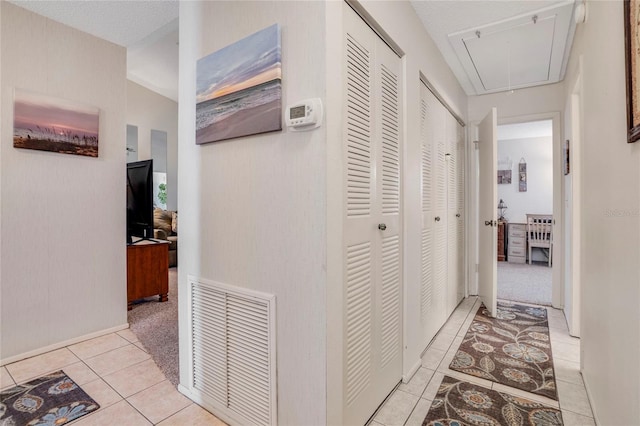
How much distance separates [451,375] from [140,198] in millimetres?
3104

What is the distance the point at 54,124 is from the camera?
2.36 metres

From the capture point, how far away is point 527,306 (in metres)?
3.42

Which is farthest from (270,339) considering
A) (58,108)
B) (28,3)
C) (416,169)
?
(28,3)

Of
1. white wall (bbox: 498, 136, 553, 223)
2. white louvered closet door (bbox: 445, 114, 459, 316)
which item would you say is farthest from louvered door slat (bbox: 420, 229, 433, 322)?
white wall (bbox: 498, 136, 553, 223)

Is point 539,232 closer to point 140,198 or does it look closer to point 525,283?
point 525,283

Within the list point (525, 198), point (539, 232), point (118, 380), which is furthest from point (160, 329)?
point (525, 198)

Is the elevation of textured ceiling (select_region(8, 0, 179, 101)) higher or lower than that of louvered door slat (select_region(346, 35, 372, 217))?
higher

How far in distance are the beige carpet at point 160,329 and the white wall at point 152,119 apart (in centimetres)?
309

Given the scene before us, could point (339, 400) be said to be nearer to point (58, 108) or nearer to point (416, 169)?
point (416, 169)

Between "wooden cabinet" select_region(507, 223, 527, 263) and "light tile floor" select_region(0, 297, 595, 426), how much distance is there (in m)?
3.53

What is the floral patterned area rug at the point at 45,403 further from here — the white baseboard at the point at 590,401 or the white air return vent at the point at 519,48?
the white air return vent at the point at 519,48

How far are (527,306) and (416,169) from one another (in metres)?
2.47

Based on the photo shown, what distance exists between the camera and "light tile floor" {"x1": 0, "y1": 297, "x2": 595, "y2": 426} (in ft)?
5.28

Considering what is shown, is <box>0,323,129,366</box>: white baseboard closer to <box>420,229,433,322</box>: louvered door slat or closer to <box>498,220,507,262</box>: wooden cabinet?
<box>420,229,433,322</box>: louvered door slat
